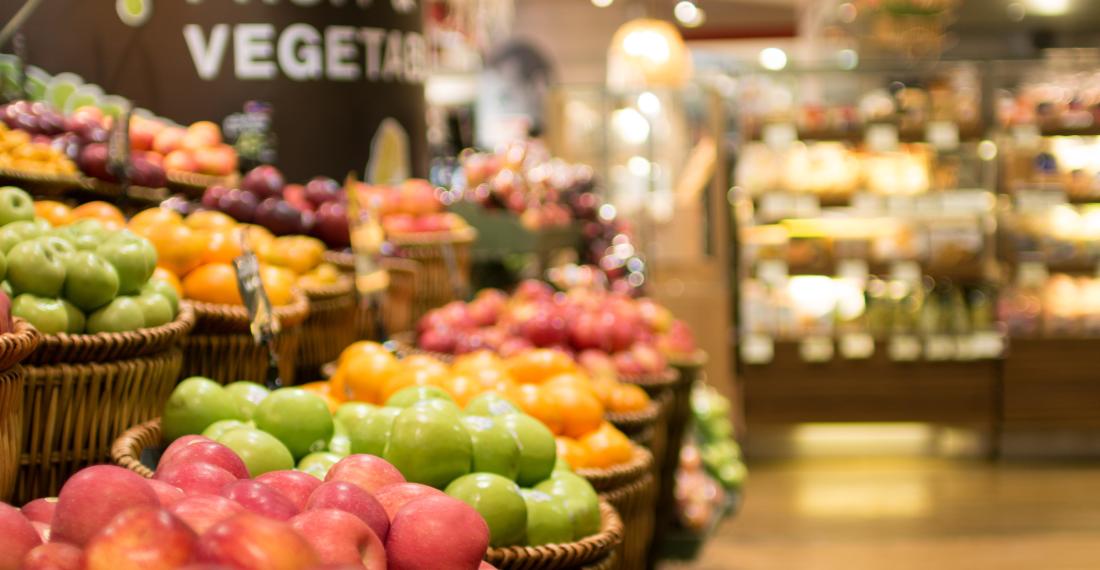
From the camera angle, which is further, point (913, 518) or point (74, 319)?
point (913, 518)

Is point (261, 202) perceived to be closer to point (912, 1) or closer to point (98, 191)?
point (98, 191)

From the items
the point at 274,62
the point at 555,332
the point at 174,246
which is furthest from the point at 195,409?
the point at 274,62

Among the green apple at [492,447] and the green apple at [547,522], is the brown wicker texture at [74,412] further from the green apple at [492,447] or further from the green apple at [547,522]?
the green apple at [547,522]

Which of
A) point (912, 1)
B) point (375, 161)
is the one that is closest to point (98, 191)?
point (375, 161)

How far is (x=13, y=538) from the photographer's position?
0.96 metres

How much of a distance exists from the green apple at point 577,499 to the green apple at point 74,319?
662 millimetres

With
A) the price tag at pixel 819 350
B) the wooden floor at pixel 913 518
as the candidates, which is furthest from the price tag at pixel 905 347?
the wooden floor at pixel 913 518

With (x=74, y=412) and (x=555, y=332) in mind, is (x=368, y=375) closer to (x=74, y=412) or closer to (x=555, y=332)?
(x=74, y=412)

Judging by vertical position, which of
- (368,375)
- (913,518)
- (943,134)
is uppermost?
(943,134)

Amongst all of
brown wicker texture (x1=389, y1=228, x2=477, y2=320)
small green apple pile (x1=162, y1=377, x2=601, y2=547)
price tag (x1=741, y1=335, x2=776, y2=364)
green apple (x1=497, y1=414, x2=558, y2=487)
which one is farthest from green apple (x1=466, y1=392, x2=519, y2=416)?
price tag (x1=741, y1=335, x2=776, y2=364)

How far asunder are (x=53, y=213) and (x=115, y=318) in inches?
21.5

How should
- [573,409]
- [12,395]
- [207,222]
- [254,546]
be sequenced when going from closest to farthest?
1. [254,546]
2. [12,395]
3. [573,409]
4. [207,222]

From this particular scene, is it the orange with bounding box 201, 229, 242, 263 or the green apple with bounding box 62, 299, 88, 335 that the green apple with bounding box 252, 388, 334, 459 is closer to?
the green apple with bounding box 62, 299, 88, 335

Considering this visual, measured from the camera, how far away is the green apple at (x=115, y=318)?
1739 millimetres
